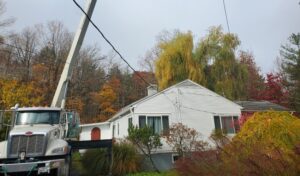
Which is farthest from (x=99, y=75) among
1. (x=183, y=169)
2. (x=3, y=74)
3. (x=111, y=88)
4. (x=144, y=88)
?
(x=183, y=169)

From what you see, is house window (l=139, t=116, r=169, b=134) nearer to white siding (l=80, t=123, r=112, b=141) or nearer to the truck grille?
white siding (l=80, t=123, r=112, b=141)

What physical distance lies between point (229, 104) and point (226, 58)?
9.24m

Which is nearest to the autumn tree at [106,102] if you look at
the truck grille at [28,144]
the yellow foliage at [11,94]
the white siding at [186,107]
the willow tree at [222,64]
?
the yellow foliage at [11,94]

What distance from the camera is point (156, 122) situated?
1911 centimetres

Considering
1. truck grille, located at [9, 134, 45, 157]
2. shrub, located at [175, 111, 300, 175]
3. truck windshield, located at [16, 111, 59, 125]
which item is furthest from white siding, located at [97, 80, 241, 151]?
shrub, located at [175, 111, 300, 175]

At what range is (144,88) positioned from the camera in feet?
145

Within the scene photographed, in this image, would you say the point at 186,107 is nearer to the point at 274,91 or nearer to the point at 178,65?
the point at 178,65

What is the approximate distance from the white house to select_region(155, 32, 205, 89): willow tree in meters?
7.61

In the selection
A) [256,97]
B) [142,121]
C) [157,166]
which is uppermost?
[256,97]

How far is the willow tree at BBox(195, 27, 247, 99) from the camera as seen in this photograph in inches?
1121

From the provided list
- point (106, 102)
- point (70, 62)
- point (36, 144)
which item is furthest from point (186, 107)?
point (106, 102)

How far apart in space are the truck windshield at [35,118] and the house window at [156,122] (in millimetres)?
7078

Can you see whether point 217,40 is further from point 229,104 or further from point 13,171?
point 13,171

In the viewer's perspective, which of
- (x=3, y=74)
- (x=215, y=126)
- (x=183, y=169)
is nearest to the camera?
(x=183, y=169)
